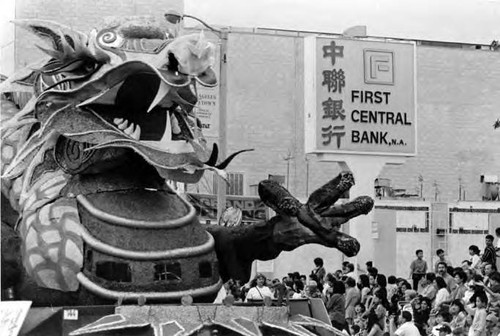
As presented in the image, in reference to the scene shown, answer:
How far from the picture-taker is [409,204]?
3703cm

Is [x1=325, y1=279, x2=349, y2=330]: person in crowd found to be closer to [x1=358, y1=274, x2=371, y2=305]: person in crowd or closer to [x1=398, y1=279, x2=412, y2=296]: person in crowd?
[x1=358, y1=274, x2=371, y2=305]: person in crowd

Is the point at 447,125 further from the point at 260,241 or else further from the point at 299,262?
the point at 260,241

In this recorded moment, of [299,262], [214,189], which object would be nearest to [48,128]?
[299,262]

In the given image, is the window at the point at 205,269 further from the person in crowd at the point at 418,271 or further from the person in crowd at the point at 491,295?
the person in crowd at the point at 418,271

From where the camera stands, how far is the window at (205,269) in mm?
9094

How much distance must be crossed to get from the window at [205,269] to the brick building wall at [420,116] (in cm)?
3051

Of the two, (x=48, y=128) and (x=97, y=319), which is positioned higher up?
(x=48, y=128)

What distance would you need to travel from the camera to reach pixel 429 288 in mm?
19750

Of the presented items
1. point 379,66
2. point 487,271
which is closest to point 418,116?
point 379,66

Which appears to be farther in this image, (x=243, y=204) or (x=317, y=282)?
(x=243, y=204)

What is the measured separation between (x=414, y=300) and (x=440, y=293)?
1079mm

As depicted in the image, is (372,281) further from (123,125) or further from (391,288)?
(123,125)

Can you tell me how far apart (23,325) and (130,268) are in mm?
879

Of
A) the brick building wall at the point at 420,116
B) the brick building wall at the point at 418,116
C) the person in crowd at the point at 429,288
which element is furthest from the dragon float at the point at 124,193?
the brick building wall at the point at 418,116
